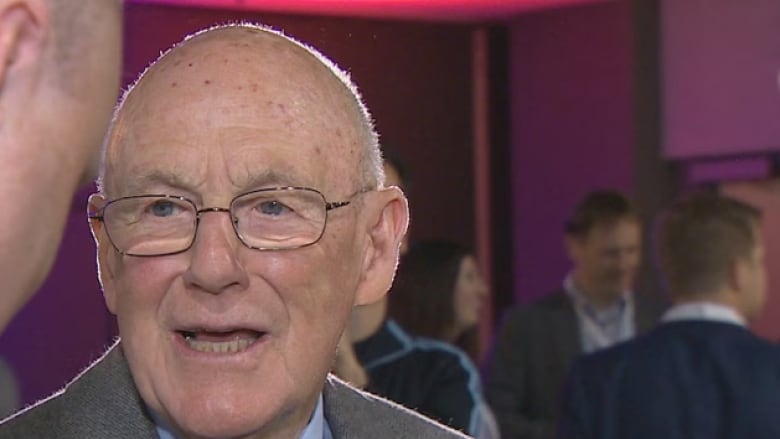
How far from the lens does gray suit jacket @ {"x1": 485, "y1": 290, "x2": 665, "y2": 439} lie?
14.8 feet

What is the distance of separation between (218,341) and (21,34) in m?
0.81

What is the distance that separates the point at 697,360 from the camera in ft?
10.8

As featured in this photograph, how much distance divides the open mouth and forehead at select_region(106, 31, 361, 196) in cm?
15

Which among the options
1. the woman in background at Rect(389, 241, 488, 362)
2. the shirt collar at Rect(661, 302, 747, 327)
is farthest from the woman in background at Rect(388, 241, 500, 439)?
the shirt collar at Rect(661, 302, 747, 327)

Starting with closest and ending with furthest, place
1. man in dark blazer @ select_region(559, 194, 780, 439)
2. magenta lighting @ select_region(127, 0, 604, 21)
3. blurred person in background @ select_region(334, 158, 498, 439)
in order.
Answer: blurred person in background @ select_region(334, 158, 498, 439) → man in dark blazer @ select_region(559, 194, 780, 439) → magenta lighting @ select_region(127, 0, 604, 21)

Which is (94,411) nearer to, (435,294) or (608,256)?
(435,294)

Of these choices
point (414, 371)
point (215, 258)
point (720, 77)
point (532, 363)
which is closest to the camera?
point (215, 258)

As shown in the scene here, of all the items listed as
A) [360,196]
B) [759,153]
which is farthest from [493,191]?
[360,196]

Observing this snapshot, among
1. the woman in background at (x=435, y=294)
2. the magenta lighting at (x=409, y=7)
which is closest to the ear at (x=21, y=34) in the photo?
the woman in background at (x=435, y=294)

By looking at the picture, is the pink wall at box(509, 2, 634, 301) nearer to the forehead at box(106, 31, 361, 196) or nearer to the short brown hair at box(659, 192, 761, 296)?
the short brown hair at box(659, 192, 761, 296)

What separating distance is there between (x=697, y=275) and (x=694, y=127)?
3201 mm

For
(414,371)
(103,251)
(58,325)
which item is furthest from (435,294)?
(58,325)

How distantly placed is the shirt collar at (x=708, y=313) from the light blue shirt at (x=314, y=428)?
6.16 feet

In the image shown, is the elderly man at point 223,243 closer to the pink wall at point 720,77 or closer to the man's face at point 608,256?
the man's face at point 608,256
